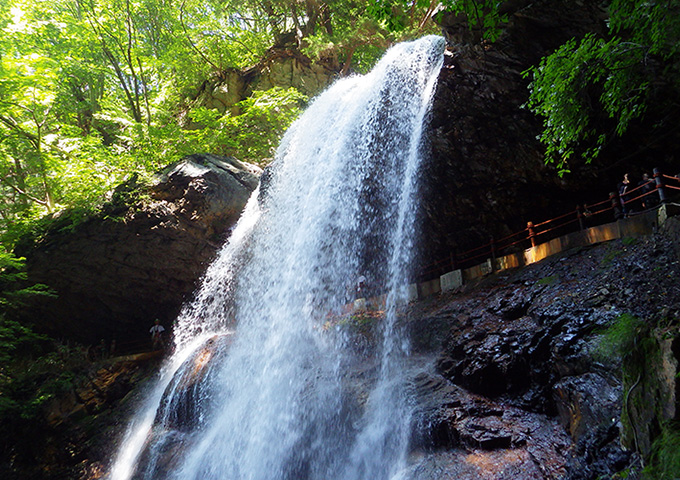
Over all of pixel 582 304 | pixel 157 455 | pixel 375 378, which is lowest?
pixel 157 455

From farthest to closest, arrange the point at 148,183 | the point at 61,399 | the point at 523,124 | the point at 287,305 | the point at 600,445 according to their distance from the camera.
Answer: the point at 148,183, the point at 61,399, the point at 287,305, the point at 523,124, the point at 600,445

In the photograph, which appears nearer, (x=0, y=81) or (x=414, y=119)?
(x=414, y=119)

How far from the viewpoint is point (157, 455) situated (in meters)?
9.08

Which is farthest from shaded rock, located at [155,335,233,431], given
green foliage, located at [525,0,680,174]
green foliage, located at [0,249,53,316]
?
green foliage, located at [525,0,680,174]

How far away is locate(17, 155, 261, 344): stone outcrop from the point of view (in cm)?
1399

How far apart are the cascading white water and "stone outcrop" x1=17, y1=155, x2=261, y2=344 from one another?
3.05 ft

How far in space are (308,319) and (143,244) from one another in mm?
7402

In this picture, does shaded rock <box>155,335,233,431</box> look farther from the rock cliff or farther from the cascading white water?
the rock cliff

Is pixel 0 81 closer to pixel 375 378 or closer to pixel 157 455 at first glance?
pixel 157 455

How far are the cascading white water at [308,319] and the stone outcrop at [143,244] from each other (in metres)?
0.93

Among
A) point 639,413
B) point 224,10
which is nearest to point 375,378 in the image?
point 639,413

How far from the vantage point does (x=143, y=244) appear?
14.2 metres

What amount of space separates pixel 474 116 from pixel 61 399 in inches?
577

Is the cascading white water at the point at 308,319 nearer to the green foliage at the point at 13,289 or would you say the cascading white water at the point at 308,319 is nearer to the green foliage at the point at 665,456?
the green foliage at the point at 665,456
